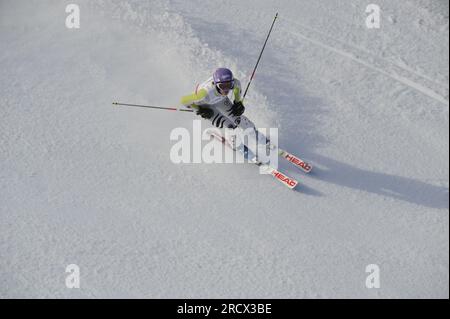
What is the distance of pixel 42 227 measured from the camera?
1053cm

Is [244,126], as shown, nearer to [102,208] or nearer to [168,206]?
[168,206]

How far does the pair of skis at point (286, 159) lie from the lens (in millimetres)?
11102

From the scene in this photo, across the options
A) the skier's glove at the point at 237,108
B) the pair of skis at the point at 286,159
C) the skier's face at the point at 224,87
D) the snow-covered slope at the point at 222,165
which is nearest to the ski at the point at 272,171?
the pair of skis at the point at 286,159

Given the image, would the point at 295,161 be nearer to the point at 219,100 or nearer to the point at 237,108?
the point at 237,108

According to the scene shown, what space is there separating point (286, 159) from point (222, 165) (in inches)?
A: 58.3

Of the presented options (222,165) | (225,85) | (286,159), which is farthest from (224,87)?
(286,159)

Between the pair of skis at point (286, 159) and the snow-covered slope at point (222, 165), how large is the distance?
0.63ft

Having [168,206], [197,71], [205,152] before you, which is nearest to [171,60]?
[197,71]

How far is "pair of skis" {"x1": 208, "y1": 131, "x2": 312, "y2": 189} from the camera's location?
11102 millimetres

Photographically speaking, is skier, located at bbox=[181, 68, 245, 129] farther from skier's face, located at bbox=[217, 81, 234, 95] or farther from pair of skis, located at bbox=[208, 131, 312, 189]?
pair of skis, located at bbox=[208, 131, 312, 189]

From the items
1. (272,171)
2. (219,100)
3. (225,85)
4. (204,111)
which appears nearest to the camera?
(225,85)

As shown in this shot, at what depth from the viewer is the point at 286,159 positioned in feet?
37.8

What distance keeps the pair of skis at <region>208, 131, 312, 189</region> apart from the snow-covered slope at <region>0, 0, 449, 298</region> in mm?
193

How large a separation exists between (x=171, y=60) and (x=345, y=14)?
5.44m
